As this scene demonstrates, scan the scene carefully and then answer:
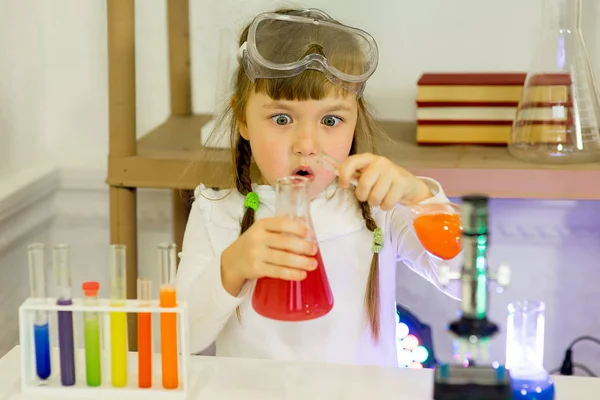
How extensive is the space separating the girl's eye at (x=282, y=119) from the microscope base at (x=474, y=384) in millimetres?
521

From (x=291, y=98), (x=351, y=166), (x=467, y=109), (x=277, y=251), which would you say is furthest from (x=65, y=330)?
(x=467, y=109)

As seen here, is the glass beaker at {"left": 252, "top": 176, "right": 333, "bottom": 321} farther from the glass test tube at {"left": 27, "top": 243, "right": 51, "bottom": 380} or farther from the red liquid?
the glass test tube at {"left": 27, "top": 243, "right": 51, "bottom": 380}

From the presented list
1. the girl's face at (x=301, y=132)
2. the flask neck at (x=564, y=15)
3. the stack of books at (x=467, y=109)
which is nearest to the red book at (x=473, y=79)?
the stack of books at (x=467, y=109)

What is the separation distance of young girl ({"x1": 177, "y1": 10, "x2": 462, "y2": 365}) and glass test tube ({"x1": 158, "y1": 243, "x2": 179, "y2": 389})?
6.9 inches

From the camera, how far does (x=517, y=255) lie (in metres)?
2.00

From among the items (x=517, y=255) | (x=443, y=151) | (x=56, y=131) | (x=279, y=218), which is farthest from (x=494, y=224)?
(x=279, y=218)

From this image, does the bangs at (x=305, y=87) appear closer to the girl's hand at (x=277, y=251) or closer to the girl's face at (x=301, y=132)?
the girl's face at (x=301, y=132)

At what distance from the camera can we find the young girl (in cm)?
126

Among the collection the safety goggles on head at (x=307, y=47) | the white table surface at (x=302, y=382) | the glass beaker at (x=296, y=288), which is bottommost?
the white table surface at (x=302, y=382)

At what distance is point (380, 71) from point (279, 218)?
1026mm

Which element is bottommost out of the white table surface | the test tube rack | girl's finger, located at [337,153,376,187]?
the white table surface

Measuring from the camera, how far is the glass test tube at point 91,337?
37.8 inches

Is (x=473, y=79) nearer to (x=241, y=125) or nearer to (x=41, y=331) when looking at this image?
(x=241, y=125)

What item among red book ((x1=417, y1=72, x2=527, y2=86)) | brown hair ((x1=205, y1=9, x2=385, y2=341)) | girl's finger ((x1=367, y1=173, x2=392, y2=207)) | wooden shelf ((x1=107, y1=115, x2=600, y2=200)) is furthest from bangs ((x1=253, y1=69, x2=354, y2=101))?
red book ((x1=417, y1=72, x2=527, y2=86))
